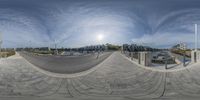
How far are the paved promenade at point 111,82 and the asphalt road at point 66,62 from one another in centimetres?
7

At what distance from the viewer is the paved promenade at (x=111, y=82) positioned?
384cm

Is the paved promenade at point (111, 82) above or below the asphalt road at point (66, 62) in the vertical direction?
below

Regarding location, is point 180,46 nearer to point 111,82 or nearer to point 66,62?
point 111,82

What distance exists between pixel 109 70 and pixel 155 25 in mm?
733

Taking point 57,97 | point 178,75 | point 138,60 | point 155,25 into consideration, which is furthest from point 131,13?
point 57,97

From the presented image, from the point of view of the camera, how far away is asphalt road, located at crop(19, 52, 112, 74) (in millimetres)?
3865

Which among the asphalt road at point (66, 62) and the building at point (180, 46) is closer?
the building at point (180, 46)

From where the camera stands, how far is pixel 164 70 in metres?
3.80

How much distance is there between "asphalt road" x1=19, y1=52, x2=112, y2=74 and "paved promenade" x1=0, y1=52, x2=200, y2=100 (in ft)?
0.24

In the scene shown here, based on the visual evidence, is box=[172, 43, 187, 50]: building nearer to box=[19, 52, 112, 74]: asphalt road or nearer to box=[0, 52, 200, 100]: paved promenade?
box=[0, 52, 200, 100]: paved promenade

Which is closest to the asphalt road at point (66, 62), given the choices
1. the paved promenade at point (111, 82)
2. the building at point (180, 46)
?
the paved promenade at point (111, 82)

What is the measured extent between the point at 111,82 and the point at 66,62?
0.55 meters

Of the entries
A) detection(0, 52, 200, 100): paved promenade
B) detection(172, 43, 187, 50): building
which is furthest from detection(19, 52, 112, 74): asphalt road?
detection(172, 43, 187, 50): building

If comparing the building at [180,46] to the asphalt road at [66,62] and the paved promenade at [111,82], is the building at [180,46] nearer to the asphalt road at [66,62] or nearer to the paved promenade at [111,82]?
the paved promenade at [111,82]
